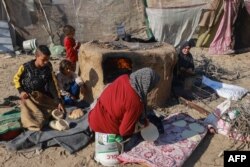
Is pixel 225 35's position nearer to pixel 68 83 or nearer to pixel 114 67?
pixel 114 67

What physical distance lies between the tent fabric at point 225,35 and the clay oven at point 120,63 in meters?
4.00

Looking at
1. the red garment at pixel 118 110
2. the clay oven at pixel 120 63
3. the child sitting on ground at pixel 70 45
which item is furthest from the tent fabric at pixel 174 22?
the red garment at pixel 118 110

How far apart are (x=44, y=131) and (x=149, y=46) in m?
2.40

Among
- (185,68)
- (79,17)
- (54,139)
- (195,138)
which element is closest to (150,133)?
(195,138)

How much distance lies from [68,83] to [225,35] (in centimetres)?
548

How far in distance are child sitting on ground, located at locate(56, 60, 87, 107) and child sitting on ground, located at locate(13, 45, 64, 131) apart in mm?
608

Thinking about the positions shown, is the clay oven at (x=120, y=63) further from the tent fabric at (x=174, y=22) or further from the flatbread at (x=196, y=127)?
the tent fabric at (x=174, y=22)

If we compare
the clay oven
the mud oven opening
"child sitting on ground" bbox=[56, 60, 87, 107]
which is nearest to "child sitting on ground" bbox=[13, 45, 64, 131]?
"child sitting on ground" bbox=[56, 60, 87, 107]

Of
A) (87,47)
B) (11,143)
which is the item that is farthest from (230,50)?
(11,143)

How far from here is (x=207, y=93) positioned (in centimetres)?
731

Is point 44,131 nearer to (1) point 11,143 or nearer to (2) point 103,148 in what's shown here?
(1) point 11,143

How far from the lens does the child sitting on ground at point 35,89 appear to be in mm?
5375

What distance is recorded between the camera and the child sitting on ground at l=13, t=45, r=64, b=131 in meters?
5.38

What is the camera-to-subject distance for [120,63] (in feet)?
21.1
